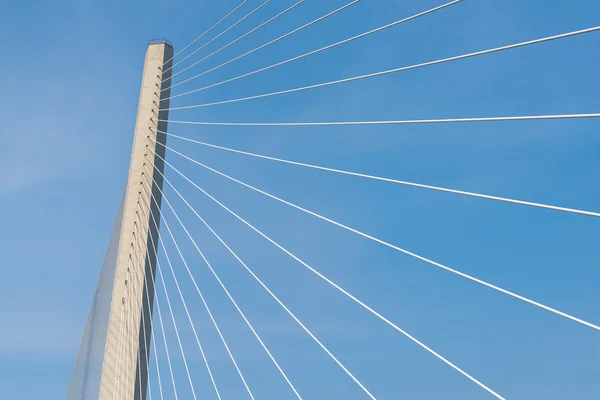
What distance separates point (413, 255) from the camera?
4.50 m

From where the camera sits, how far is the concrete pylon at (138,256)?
7.21 meters

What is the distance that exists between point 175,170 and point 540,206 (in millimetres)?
5236

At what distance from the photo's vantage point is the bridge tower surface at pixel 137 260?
7238 mm

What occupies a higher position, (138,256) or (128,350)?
(138,256)

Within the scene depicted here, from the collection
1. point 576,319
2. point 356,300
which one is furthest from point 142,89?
point 576,319

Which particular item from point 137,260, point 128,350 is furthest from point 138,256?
point 128,350

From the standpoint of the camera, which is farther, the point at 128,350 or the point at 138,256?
the point at 138,256

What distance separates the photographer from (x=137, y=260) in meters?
7.66

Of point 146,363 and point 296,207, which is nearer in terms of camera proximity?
point 296,207

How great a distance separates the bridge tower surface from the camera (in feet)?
23.7

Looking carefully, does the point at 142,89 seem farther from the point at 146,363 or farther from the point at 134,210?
the point at 146,363

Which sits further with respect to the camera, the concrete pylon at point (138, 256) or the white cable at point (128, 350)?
the concrete pylon at point (138, 256)

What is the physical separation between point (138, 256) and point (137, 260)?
0.04 metres

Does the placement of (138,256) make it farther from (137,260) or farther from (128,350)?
(128,350)
